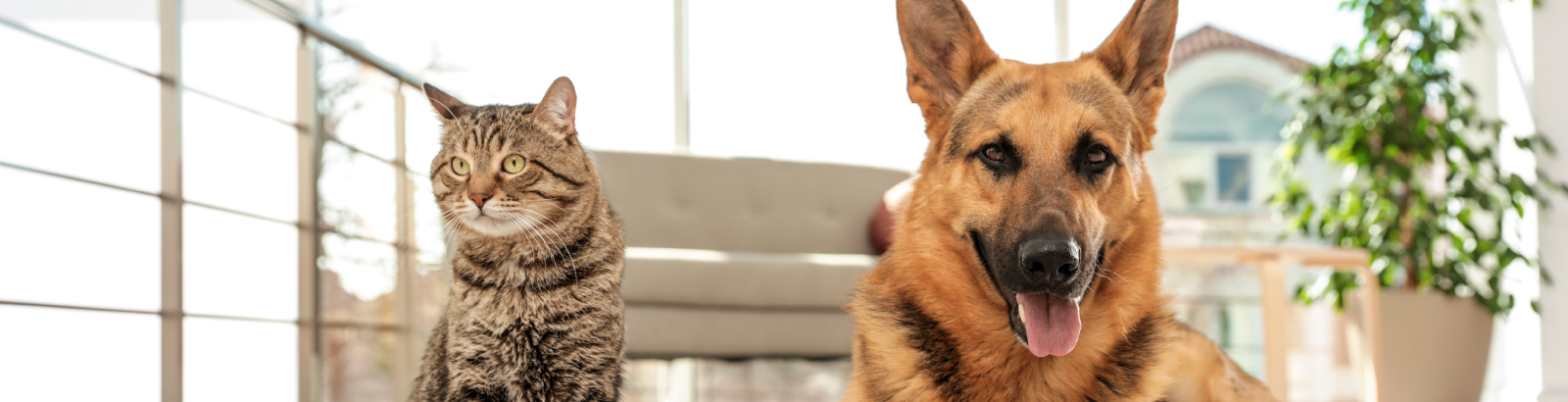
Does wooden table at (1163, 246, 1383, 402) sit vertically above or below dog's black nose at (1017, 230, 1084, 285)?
below

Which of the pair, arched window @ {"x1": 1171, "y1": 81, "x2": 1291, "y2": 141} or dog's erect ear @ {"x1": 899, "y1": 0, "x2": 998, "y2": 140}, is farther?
arched window @ {"x1": 1171, "y1": 81, "x2": 1291, "y2": 141}

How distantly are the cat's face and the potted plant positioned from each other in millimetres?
→ 3430

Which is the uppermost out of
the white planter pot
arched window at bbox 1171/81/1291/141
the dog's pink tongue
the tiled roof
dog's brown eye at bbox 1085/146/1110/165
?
the tiled roof

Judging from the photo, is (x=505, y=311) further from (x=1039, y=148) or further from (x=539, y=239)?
(x=1039, y=148)

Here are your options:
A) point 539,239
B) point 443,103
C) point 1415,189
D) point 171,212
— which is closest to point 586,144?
point 171,212

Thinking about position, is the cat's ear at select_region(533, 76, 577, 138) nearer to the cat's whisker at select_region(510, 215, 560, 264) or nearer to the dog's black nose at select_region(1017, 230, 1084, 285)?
the cat's whisker at select_region(510, 215, 560, 264)

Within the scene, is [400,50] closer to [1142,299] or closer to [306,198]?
[306,198]

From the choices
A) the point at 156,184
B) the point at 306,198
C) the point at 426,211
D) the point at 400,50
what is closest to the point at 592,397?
the point at 156,184

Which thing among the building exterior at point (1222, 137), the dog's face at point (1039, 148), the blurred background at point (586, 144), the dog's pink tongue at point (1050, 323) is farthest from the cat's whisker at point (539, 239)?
the building exterior at point (1222, 137)

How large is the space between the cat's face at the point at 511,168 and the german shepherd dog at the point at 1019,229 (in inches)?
21.0

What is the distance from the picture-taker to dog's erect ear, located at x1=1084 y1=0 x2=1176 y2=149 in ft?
4.85

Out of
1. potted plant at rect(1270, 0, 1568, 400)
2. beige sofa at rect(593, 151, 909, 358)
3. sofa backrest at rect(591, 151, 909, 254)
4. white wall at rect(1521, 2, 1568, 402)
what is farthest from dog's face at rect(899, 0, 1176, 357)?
white wall at rect(1521, 2, 1568, 402)

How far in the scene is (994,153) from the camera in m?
1.41

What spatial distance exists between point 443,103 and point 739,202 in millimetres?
2447
